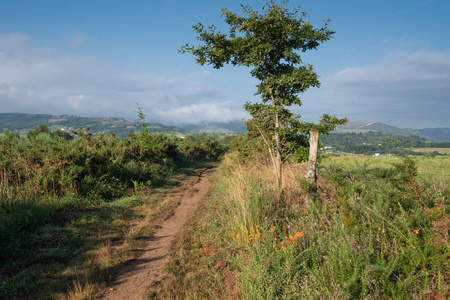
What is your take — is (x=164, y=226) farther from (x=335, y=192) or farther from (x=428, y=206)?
(x=428, y=206)

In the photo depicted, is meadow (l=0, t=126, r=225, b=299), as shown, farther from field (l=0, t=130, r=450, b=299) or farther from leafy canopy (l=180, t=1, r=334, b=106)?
leafy canopy (l=180, t=1, r=334, b=106)

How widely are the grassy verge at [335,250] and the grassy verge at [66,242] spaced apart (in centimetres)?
131

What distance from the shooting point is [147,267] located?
441 cm

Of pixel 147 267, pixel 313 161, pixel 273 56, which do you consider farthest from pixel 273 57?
pixel 147 267

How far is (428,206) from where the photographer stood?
3.86 meters

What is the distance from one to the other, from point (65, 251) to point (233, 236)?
137 inches

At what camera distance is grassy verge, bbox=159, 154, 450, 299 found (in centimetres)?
269

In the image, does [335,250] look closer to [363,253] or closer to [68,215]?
[363,253]

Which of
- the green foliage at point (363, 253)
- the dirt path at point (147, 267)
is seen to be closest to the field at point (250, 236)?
the green foliage at point (363, 253)

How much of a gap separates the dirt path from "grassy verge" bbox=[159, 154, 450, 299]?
12.0 inches

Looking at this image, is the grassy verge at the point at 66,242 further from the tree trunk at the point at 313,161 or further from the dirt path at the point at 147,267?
the tree trunk at the point at 313,161

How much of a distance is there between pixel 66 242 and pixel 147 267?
2.25m

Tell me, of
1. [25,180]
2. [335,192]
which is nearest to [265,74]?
[335,192]

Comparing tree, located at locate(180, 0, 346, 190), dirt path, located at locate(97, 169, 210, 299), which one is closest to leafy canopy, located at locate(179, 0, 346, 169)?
tree, located at locate(180, 0, 346, 190)
